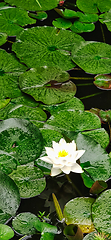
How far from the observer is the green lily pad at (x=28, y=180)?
1.47m

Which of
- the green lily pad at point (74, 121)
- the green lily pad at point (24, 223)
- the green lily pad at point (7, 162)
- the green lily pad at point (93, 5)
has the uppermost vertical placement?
the green lily pad at point (93, 5)

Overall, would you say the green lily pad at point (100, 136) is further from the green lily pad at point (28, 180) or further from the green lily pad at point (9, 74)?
the green lily pad at point (9, 74)

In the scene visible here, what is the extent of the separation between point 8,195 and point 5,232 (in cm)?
19

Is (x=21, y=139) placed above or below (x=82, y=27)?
below

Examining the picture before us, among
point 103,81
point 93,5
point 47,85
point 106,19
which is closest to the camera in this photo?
point 47,85

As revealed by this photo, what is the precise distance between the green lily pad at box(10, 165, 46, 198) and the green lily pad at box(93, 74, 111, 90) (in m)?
0.95

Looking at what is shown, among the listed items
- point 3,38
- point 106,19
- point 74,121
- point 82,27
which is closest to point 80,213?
point 74,121

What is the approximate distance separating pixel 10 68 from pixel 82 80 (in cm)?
61

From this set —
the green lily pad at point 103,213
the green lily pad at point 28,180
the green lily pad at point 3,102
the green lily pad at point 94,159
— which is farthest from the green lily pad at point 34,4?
the green lily pad at point 103,213

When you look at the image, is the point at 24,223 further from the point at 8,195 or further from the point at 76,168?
the point at 76,168

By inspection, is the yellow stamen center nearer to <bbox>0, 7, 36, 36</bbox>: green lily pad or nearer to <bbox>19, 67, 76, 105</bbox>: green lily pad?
<bbox>19, 67, 76, 105</bbox>: green lily pad

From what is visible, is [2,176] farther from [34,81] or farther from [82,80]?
[82,80]

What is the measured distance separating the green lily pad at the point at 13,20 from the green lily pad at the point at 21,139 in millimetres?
1236

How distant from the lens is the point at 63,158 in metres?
1.32
